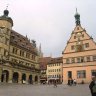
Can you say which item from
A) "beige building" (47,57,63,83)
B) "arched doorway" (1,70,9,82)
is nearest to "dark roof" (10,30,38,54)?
"arched doorway" (1,70,9,82)

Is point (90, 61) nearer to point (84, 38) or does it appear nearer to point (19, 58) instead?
point (84, 38)

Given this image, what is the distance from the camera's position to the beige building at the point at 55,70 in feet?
283

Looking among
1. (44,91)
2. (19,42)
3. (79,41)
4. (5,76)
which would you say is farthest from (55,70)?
(44,91)

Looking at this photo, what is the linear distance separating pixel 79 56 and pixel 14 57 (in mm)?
17779

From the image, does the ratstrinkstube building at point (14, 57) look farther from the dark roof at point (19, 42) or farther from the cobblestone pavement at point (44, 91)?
the cobblestone pavement at point (44, 91)

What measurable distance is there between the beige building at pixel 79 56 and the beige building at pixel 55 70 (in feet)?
101

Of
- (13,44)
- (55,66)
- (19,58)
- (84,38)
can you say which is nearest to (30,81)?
(19,58)

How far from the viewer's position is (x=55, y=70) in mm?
88438

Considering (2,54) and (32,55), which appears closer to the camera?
(2,54)

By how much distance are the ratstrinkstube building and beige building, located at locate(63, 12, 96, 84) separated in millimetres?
12185

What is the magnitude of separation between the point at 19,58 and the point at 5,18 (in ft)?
40.0

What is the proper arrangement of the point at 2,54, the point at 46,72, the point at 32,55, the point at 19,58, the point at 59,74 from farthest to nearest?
the point at 46,72 < the point at 59,74 < the point at 32,55 < the point at 19,58 < the point at 2,54

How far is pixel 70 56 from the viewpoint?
5453 cm

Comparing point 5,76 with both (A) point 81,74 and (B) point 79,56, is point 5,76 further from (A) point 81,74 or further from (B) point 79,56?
(B) point 79,56
